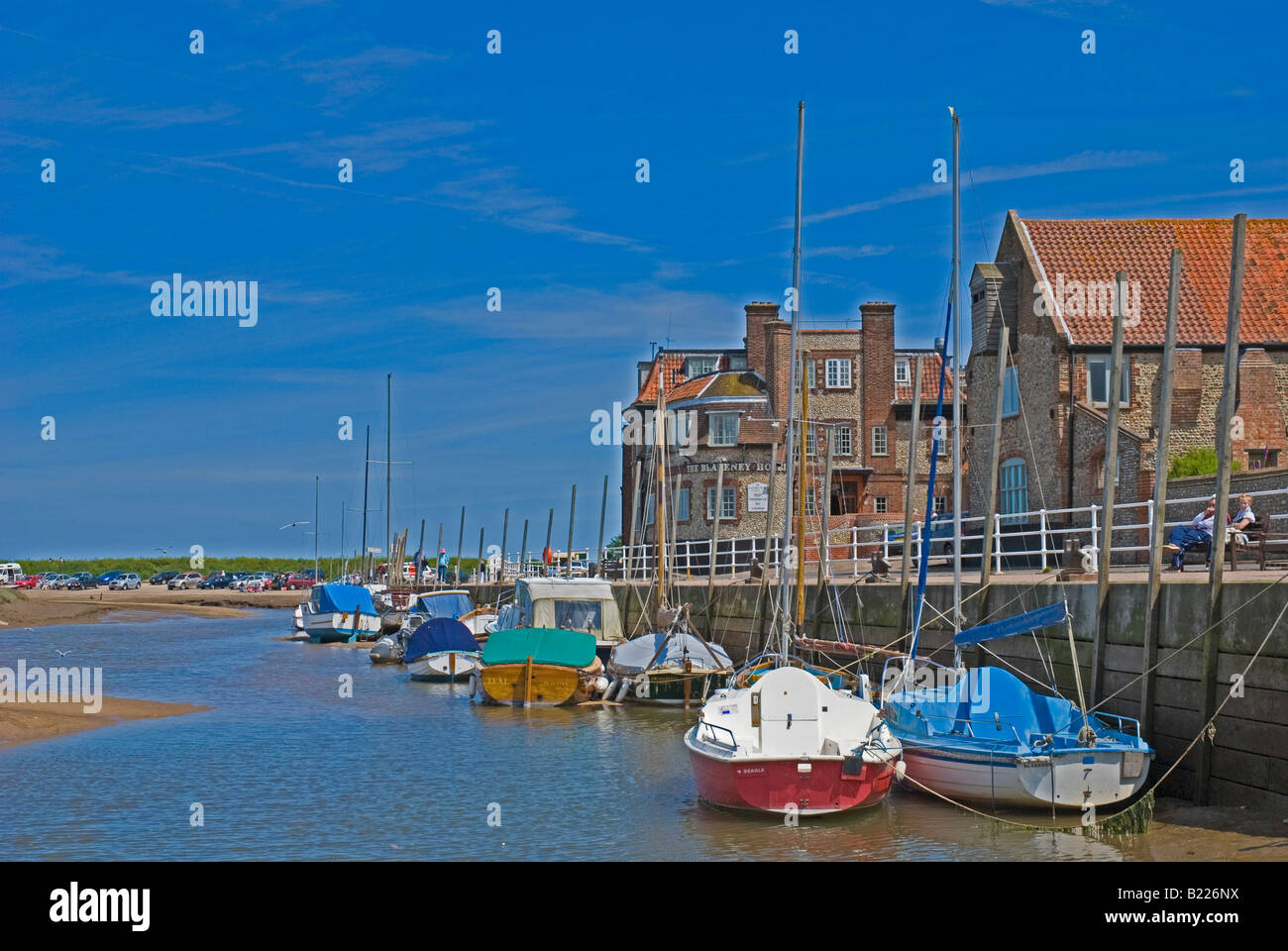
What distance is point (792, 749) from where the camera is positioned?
18.5m

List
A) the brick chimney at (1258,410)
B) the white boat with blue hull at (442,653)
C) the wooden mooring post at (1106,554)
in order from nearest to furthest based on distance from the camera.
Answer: the wooden mooring post at (1106,554) → the brick chimney at (1258,410) → the white boat with blue hull at (442,653)

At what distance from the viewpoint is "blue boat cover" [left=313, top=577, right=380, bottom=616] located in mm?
60906

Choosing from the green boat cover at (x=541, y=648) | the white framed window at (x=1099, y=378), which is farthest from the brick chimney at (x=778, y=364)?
the green boat cover at (x=541, y=648)

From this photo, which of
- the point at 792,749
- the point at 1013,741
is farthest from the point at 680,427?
the point at 1013,741

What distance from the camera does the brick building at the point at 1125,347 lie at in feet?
123

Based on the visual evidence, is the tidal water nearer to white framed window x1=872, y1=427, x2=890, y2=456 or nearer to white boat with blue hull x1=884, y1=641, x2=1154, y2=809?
white boat with blue hull x1=884, y1=641, x2=1154, y2=809

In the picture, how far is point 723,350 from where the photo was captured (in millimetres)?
71500

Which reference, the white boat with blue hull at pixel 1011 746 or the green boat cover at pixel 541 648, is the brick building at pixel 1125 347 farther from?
the white boat with blue hull at pixel 1011 746

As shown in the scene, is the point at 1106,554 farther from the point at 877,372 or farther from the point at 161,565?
the point at 161,565

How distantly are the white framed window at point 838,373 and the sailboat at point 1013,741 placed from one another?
45249mm

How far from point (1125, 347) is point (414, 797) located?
27.2 metres
